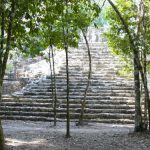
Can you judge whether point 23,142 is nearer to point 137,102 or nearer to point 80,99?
point 137,102

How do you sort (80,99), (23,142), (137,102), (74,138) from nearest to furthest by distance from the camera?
(23,142) → (74,138) → (137,102) → (80,99)

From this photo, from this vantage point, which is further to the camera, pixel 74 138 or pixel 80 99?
pixel 80 99

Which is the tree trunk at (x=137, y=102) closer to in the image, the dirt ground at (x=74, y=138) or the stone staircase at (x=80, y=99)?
the dirt ground at (x=74, y=138)

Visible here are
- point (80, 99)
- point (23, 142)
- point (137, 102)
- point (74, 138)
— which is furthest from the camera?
point (80, 99)

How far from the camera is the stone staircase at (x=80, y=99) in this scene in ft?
63.9

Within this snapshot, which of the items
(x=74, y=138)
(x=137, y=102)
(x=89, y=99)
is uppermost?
(x=137, y=102)

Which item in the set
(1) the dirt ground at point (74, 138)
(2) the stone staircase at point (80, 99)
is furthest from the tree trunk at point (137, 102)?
(2) the stone staircase at point (80, 99)

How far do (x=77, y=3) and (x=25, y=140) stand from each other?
449 cm

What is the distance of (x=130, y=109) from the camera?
65.2 feet

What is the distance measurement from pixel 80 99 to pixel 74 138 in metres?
7.50

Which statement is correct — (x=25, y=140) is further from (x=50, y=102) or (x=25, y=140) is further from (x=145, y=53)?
(x=50, y=102)

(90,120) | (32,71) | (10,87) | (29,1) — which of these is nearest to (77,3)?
(29,1)

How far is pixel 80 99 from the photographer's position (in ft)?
Answer: 68.9

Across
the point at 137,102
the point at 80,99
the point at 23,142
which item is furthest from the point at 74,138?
the point at 80,99
